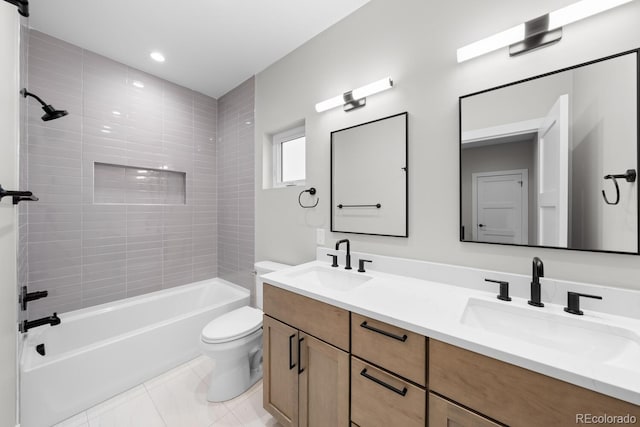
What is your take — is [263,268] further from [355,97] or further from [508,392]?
[508,392]

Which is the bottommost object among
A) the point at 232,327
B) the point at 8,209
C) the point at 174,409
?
the point at 174,409

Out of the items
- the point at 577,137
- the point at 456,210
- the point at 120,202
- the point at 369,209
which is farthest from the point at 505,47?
the point at 120,202

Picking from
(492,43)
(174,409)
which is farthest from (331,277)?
(492,43)

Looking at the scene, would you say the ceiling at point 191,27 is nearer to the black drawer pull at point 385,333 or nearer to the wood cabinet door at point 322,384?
the black drawer pull at point 385,333

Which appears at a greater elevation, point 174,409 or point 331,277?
point 331,277

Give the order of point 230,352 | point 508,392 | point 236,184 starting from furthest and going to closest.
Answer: point 236,184 < point 230,352 < point 508,392

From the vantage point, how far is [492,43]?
3.53 ft

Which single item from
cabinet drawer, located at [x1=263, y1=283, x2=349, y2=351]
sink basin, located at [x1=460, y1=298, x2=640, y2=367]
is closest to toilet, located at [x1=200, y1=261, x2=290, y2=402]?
cabinet drawer, located at [x1=263, y1=283, x2=349, y2=351]

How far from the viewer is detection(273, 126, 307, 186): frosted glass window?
2.15 m

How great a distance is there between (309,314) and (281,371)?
0.42 meters

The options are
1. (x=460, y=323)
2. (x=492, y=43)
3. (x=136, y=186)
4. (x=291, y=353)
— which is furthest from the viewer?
(x=136, y=186)

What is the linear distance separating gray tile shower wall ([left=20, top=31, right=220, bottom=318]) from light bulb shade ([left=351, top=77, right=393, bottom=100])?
1.39 metres

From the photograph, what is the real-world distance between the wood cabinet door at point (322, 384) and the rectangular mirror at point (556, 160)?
0.86 metres

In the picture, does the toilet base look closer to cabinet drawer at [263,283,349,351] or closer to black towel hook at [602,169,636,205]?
cabinet drawer at [263,283,349,351]
